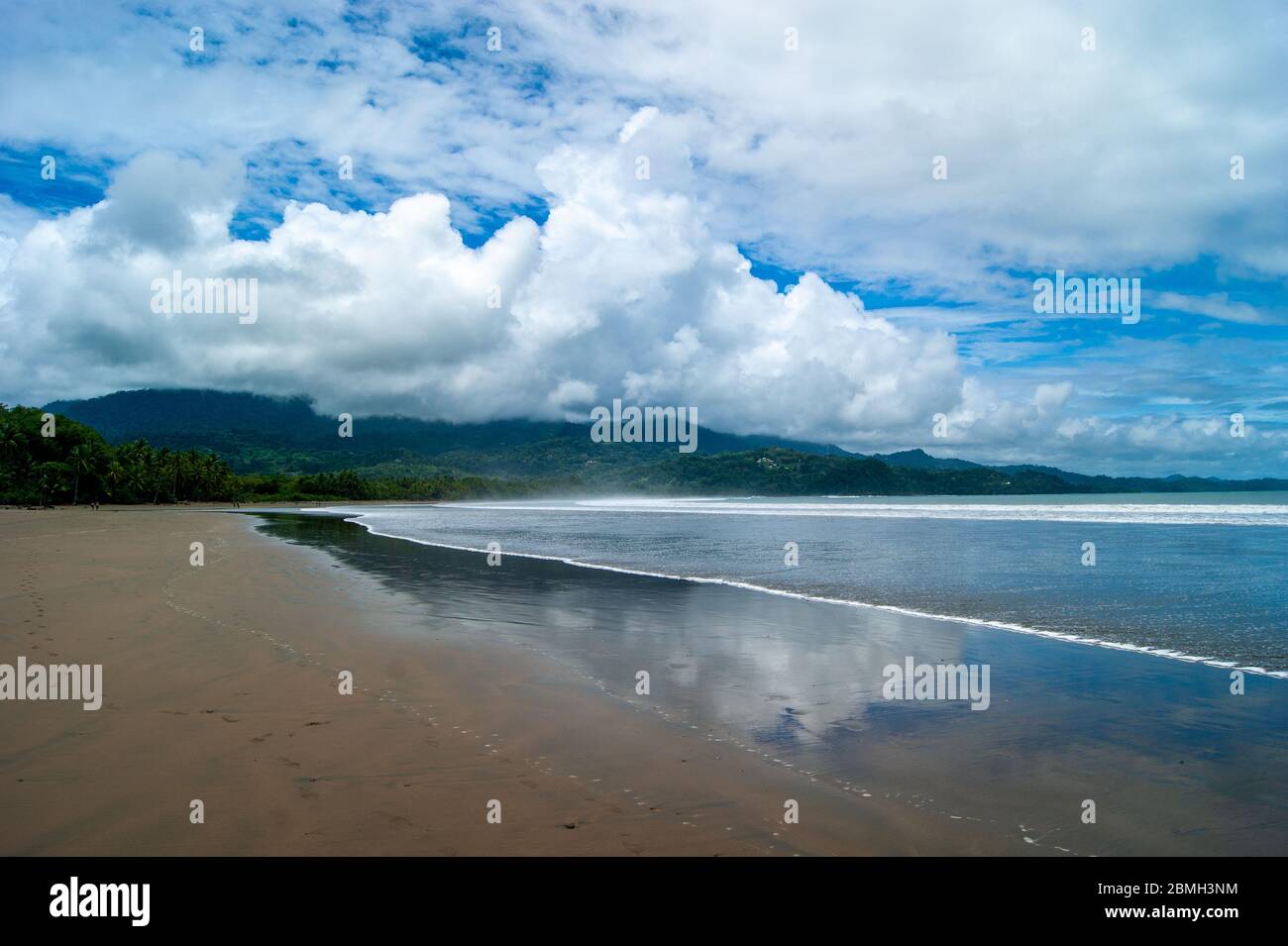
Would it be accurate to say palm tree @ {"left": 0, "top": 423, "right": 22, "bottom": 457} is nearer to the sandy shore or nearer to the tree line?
the tree line

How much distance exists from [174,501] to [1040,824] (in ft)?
445

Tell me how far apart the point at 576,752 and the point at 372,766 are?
6.25 ft

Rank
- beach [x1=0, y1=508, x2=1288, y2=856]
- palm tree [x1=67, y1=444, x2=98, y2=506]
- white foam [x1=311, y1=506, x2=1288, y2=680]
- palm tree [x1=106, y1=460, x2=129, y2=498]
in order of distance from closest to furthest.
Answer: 1. beach [x1=0, y1=508, x2=1288, y2=856]
2. white foam [x1=311, y1=506, x2=1288, y2=680]
3. palm tree [x1=67, y1=444, x2=98, y2=506]
4. palm tree [x1=106, y1=460, x2=129, y2=498]

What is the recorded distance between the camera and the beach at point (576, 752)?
5363 mm

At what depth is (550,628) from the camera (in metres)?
13.8

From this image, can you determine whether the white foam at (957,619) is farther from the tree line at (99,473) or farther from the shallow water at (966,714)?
the tree line at (99,473)

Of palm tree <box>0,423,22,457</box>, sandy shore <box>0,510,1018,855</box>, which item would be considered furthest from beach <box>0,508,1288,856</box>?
palm tree <box>0,423,22,457</box>

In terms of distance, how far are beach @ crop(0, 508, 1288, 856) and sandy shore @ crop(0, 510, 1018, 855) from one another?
3 cm

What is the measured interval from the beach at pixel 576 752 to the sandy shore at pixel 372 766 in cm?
3

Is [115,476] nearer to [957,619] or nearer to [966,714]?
[957,619]

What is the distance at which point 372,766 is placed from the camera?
6.55 metres

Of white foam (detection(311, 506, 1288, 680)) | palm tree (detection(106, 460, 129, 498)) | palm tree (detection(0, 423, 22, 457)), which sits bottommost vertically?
white foam (detection(311, 506, 1288, 680))

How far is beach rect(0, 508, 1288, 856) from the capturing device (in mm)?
5363

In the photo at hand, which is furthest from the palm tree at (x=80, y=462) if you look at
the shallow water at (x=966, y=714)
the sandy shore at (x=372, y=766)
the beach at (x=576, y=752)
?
the shallow water at (x=966, y=714)
